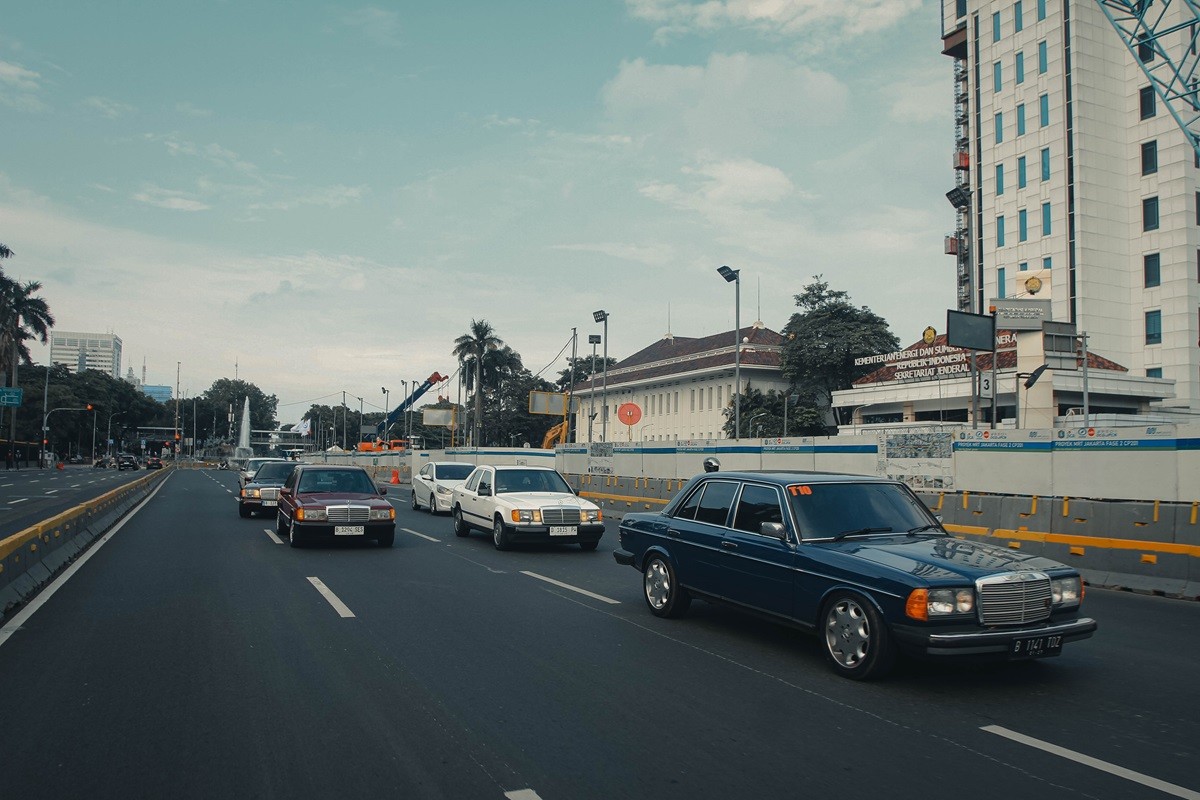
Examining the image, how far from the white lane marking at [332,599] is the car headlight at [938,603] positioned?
5.75m

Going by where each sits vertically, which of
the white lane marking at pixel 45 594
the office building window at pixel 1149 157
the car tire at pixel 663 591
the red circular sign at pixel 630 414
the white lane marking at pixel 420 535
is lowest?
the white lane marking at pixel 420 535

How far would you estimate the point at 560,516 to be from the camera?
15.2 meters

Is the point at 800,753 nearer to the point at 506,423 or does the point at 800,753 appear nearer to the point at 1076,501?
the point at 1076,501

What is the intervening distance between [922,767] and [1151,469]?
1162cm

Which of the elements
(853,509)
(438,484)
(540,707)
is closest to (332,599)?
(540,707)

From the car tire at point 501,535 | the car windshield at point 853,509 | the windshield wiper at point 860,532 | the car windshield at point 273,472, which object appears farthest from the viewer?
the car windshield at point 273,472

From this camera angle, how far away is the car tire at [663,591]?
29.5 feet

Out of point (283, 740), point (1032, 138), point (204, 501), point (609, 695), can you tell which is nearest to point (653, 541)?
point (609, 695)

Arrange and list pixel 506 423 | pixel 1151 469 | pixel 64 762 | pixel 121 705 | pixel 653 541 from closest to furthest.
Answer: pixel 64 762, pixel 121 705, pixel 653 541, pixel 1151 469, pixel 506 423

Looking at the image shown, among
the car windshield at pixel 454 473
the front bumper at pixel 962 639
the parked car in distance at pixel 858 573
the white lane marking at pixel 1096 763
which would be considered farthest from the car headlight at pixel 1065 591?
the car windshield at pixel 454 473

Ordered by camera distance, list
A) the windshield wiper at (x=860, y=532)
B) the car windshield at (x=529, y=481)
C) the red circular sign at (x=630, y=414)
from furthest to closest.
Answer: the red circular sign at (x=630, y=414) < the car windshield at (x=529, y=481) < the windshield wiper at (x=860, y=532)

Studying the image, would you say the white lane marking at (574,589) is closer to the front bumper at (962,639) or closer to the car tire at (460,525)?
the front bumper at (962,639)

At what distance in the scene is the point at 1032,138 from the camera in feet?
184

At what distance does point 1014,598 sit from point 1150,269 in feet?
187
